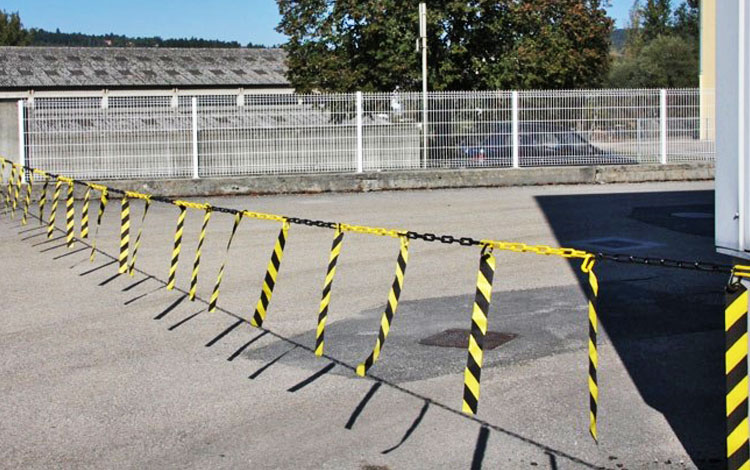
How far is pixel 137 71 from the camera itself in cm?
7444

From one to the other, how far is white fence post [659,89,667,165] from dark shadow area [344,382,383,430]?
18661 mm

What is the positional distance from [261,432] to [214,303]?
12.3 feet

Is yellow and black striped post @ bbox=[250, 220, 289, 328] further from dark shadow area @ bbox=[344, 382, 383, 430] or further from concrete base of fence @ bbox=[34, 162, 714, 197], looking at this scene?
concrete base of fence @ bbox=[34, 162, 714, 197]

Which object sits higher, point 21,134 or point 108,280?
point 21,134

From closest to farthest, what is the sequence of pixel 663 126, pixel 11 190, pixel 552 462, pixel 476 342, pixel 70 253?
pixel 552 462, pixel 476 342, pixel 70 253, pixel 11 190, pixel 663 126

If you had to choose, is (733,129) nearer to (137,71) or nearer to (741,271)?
(741,271)

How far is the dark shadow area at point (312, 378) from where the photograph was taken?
7027 millimetres

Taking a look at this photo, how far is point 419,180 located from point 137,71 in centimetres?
5541

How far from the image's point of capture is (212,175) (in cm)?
2272

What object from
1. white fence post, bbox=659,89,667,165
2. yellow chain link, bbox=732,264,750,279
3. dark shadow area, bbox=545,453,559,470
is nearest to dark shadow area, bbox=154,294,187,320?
dark shadow area, bbox=545,453,559,470

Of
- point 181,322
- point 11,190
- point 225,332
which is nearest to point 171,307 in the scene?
point 181,322

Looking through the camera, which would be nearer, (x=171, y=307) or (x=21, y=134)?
(x=171, y=307)

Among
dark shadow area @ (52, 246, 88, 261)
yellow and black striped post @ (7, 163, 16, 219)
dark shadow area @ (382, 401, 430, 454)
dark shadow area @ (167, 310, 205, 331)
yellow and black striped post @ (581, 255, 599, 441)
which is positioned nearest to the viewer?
yellow and black striped post @ (581, 255, 599, 441)

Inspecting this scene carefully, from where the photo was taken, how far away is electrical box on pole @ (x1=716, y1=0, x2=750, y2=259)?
518cm
